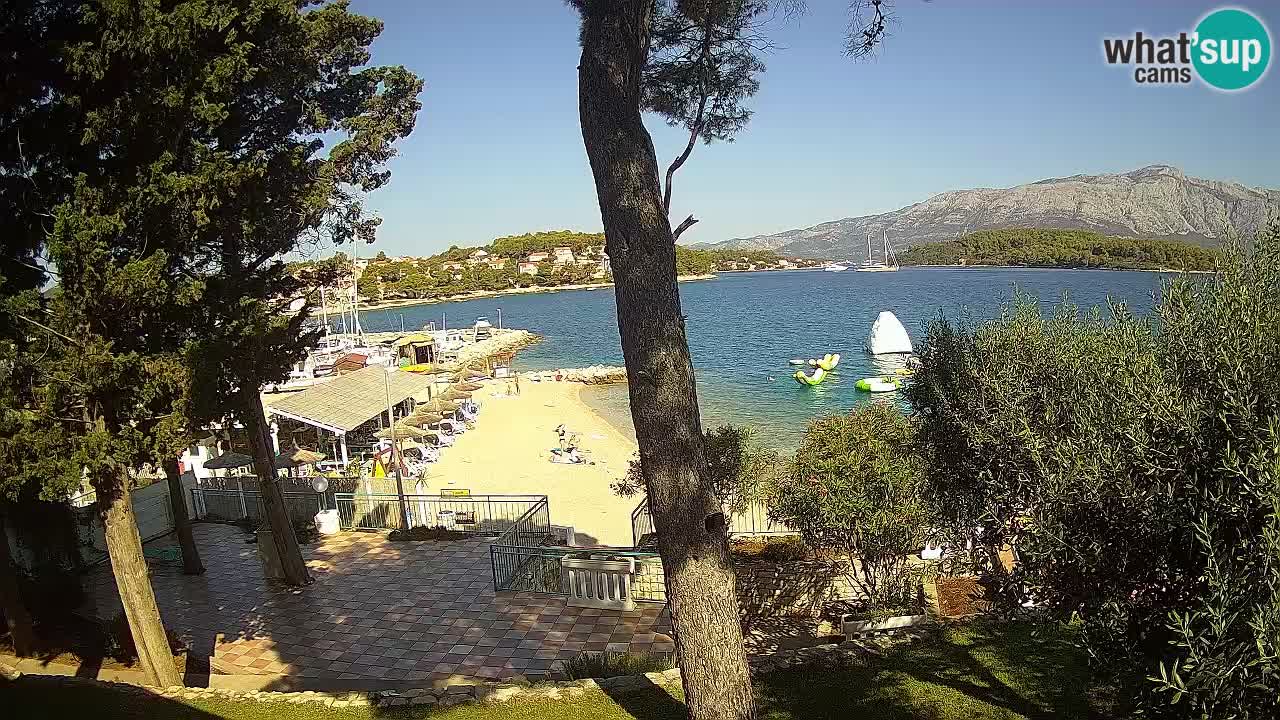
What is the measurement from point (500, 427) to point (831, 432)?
2113 cm

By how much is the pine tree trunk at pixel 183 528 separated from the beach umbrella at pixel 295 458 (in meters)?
6.67

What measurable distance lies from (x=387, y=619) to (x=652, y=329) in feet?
21.9

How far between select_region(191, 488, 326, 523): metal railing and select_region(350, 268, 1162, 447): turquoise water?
9.89m

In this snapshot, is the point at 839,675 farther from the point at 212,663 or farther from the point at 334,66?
the point at 334,66

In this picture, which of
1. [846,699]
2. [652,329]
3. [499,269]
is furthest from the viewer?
[499,269]

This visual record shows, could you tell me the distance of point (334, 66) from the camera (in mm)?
11656

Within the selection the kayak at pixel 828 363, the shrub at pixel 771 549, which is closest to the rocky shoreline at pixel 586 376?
the kayak at pixel 828 363

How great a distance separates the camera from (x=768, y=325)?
274ft

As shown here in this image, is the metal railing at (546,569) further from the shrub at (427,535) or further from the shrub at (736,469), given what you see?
the shrub at (427,535)

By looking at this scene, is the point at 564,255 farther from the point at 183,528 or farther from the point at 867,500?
the point at 867,500

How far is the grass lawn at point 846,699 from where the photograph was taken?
584 cm

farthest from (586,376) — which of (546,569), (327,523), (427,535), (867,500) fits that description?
(867,500)

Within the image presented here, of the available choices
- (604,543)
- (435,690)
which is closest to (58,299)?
(435,690)

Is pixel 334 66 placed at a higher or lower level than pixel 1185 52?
higher
